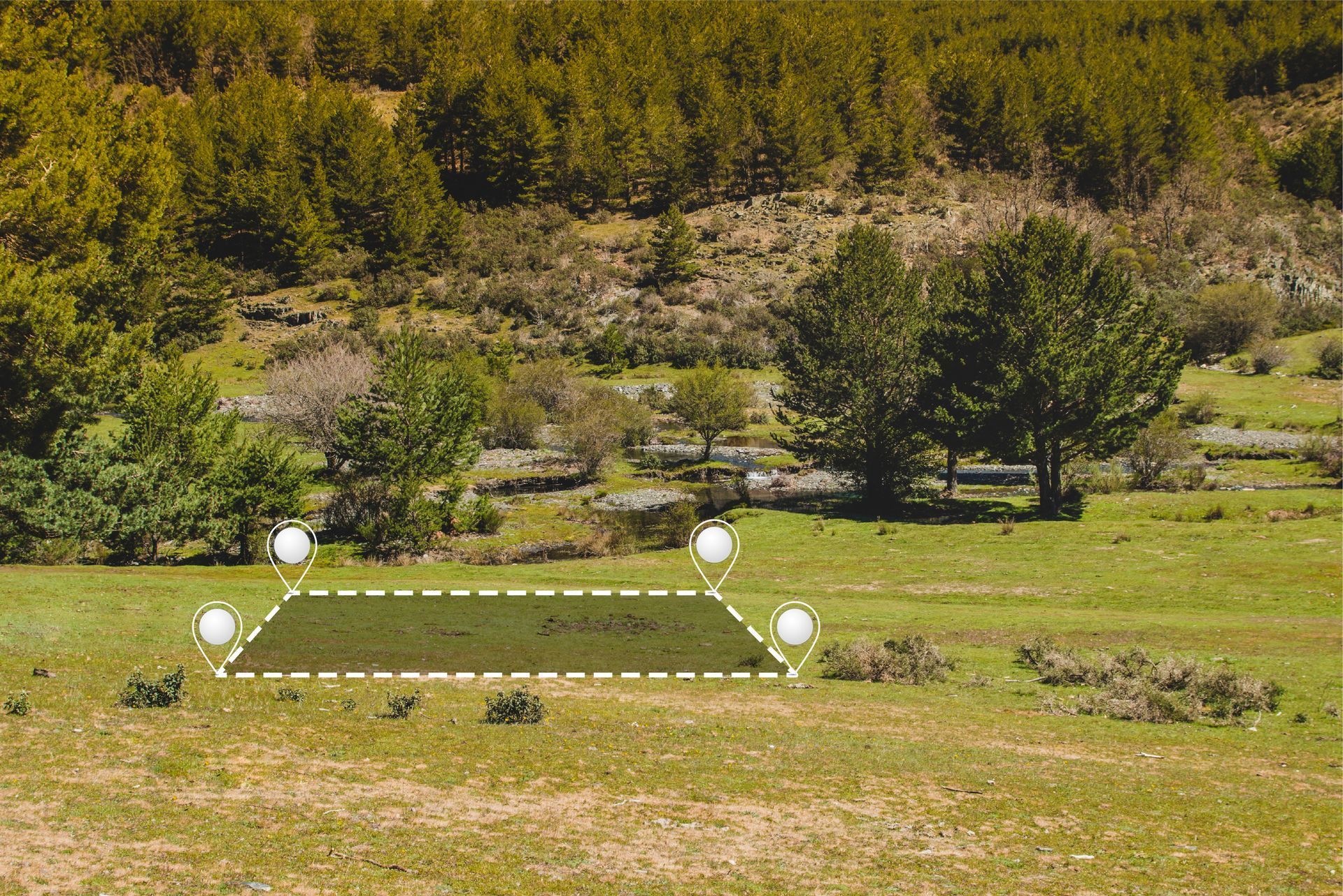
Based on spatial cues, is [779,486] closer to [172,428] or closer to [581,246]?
[172,428]

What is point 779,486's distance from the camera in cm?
5669

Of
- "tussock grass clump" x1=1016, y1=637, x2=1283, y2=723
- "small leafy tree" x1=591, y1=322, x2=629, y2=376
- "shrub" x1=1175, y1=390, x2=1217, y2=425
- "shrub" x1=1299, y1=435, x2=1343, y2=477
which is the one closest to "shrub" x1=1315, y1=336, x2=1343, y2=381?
"shrub" x1=1175, y1=390, x2=1217, y2=425

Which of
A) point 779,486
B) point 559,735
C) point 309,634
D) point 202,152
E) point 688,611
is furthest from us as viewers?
point 202,152

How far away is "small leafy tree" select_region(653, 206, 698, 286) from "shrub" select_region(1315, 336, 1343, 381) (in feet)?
180

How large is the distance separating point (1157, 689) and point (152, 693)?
52.9ft

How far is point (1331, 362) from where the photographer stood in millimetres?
75062

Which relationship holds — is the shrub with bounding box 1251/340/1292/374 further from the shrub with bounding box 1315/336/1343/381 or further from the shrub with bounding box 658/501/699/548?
the shrub with bounding box 658/501/699/548

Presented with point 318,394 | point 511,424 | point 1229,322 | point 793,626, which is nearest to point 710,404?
point 511,424

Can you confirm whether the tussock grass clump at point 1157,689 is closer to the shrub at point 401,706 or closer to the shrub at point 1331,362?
the shrub at point 401,706

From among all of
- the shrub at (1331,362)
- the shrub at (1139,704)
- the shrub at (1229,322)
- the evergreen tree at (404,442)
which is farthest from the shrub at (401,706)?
the shrub at (1229,322)

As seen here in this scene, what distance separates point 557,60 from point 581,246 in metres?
46.8

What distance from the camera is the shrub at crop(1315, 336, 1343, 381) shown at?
74.2 metres

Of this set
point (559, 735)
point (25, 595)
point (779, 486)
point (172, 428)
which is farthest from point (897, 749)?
point (779, 486)

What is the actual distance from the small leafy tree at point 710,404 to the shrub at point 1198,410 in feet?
94.0
